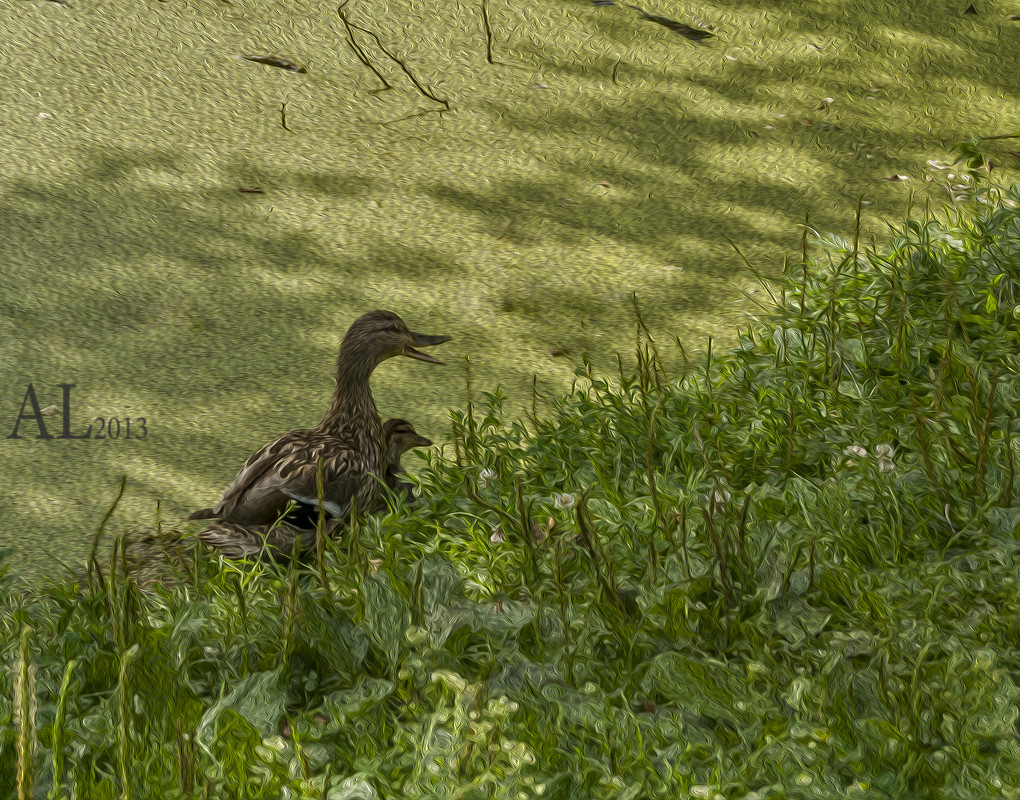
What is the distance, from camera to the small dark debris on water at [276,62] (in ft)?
19.0

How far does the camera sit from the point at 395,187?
197 inches

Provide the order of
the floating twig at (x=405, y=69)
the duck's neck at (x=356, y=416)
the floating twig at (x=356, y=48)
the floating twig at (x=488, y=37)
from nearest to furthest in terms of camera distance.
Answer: the duck's neck at (x=356, y=416) → the floating twig at (x=405, y=69) → the floating twig at (x=356, y=48) → the floating twig at (x=488, y=37)

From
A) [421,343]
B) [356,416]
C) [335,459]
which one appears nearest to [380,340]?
[421,343]

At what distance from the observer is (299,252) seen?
15.0ft

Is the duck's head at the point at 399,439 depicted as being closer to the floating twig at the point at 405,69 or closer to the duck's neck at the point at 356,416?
the duck's neck at the point at 356,416

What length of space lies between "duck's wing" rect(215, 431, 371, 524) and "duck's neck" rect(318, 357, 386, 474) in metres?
0.07

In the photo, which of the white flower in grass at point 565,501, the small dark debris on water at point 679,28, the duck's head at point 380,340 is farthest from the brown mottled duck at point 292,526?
the small dark debris on water at point 679,28

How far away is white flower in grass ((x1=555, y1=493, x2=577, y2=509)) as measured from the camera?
300 centimetres

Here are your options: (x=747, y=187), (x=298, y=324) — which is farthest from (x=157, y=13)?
(x=747, y=187)

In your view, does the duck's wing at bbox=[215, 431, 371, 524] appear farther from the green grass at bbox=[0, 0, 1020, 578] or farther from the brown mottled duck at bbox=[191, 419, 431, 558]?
the green grass at bbox=[0, 0, 1020, 578]

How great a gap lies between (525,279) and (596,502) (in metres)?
1.61

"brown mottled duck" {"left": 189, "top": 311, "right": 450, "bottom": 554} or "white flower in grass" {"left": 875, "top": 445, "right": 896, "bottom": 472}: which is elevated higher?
"white flower in grass" {"left": 875, "top": 445, "right": 896, "bottom": 472}

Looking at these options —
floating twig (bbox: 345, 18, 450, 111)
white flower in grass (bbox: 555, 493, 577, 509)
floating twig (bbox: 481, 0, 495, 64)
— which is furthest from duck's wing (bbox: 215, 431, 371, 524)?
floating twig (bbox: 481, 0, 495, 64)

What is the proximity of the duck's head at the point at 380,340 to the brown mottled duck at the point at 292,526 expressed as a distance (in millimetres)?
239
